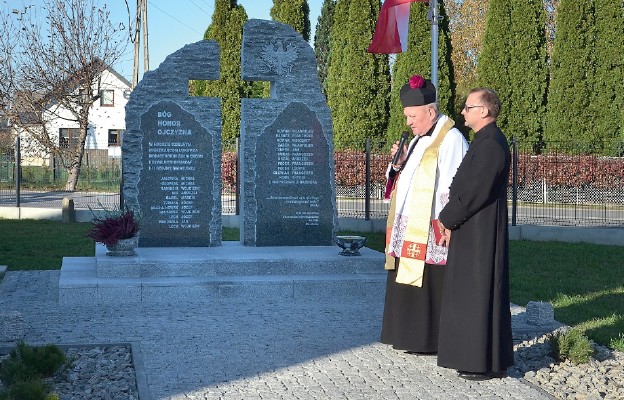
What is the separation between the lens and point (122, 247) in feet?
34.7

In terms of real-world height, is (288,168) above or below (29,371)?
above

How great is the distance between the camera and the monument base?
390 inches

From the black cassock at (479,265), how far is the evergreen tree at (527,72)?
75.4ft

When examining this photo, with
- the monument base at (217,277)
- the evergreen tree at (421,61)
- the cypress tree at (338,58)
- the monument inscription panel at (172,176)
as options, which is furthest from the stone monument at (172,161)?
the cypress tree at (338,58)

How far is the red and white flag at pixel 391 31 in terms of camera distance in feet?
58.3

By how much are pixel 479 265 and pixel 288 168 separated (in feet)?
18.6

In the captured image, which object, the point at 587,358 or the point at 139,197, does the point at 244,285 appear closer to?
the point at 139,197

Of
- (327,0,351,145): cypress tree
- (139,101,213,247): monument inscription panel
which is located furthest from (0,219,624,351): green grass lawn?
(327,0,351,145): cypress tree

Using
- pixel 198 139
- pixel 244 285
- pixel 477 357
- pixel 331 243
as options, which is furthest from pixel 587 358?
pixel 198 139

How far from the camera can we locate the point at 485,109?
6.62 m

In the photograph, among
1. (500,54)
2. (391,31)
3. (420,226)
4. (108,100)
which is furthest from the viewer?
(108,100)

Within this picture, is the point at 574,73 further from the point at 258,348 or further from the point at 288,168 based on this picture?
the point at 258,348

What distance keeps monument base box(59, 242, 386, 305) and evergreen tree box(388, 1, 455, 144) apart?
1905 centimetres

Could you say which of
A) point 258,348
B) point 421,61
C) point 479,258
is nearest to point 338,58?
point 421,61
